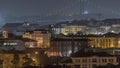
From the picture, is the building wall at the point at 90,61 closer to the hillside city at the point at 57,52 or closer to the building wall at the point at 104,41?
the hillside city at the point at 57,52

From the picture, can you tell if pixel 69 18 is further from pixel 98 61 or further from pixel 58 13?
pixel 98 61

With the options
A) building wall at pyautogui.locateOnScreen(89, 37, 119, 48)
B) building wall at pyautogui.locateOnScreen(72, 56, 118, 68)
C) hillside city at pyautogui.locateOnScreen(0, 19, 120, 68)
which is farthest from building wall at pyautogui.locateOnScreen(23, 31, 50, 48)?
building wall at pyautogui.locateOnScreen(72, 56, 118, 68)

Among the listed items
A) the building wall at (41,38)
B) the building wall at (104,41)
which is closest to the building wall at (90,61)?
the building wall at (41,38)

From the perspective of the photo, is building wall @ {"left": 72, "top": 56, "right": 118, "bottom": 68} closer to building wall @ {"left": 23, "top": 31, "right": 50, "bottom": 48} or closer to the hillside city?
the hillside city

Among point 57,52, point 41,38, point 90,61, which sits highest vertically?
point 41,38

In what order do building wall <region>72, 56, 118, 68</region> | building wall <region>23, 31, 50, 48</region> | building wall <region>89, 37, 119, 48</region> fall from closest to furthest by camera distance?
building wall <region>72, 56, 118, 68</region> → building wall <region>23, 31, 50, 48</region> → building wall <region>89, 37, 119, 48</region>

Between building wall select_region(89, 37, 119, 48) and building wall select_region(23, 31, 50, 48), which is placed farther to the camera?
building wall select_region(89, 37, 119, 48)

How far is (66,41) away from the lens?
20.5m

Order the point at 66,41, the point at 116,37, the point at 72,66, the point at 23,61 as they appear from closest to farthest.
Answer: the point at 72,66 → the point at 23,61 → the point at 66,41 → the point at 116,37

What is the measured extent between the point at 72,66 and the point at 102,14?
49.5m

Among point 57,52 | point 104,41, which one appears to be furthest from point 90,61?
point 104,41

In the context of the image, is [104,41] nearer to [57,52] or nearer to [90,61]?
[57,52]

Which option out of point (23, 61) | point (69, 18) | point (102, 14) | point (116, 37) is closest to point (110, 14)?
point (102, 14)

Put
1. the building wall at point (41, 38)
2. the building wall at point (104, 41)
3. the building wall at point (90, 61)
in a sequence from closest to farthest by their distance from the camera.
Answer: the building wall at point (90, 61), the building wall at point (41, 38), the building wall at point (104, 41)
